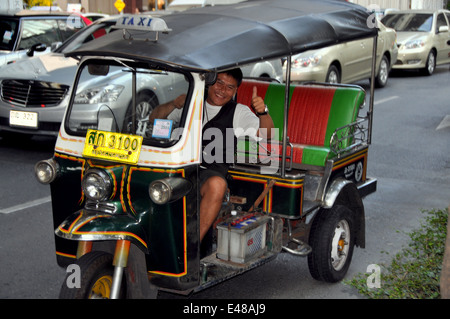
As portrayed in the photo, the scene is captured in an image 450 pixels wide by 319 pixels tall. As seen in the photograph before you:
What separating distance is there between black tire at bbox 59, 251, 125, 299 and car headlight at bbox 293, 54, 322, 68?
955cm

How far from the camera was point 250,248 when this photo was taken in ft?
→ 15.1

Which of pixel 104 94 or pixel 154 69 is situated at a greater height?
pixel 154 69

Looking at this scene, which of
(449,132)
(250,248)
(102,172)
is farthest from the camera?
(449,132)

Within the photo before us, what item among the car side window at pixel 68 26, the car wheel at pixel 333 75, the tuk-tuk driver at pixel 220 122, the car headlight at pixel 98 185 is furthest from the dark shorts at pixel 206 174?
the car wheel at pixel 333 75

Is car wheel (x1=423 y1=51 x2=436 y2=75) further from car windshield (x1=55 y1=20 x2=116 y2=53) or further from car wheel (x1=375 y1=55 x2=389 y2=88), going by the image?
car windshield (x1=55 y1=20 x2=116 y2=53)

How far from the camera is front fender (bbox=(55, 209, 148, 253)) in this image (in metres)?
3.89

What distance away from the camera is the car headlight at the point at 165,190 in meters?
3.93

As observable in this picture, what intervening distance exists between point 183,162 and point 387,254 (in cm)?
253

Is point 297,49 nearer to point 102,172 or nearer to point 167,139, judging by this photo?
point 167,139

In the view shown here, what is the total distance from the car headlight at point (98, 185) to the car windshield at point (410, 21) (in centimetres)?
1502

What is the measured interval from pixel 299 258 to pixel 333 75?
8.21 m

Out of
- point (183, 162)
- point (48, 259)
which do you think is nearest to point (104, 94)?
point (48, 259)

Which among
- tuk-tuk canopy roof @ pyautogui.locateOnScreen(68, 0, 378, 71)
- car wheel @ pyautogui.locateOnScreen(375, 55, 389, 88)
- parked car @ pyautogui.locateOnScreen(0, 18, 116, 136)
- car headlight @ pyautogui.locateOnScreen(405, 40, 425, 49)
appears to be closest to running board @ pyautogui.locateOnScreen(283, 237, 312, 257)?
tuk-tuk canopy roof @ pyautogui.locateOnScreen(68, 0, 378, 71)
